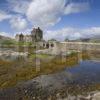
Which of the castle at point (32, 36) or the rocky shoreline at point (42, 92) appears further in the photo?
the castle at point (32, 36)

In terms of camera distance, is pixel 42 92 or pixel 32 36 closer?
pixel 42 92

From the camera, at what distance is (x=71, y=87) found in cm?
3259

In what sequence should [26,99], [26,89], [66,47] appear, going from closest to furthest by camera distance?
[26,99] < [26,89] < [66,47]

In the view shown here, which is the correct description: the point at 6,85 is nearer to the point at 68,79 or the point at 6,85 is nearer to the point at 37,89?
the point at 37,89

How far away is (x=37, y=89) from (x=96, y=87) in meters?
9.43

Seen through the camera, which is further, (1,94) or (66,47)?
(66,47)

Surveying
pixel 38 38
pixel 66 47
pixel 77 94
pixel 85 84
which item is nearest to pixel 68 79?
pixel 85 84

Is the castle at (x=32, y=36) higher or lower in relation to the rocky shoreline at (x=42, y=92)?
higher

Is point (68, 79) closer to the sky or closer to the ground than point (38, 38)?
closer to the ground

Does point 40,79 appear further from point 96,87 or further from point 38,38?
point 38,38

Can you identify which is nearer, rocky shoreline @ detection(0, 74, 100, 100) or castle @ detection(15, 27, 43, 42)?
rocky shoreline @ detection(0, 74, 100, 100)

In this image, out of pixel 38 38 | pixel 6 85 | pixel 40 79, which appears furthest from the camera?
pixel 38 38

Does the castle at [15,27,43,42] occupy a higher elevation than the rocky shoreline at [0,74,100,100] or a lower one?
higher

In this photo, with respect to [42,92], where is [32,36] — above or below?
above
